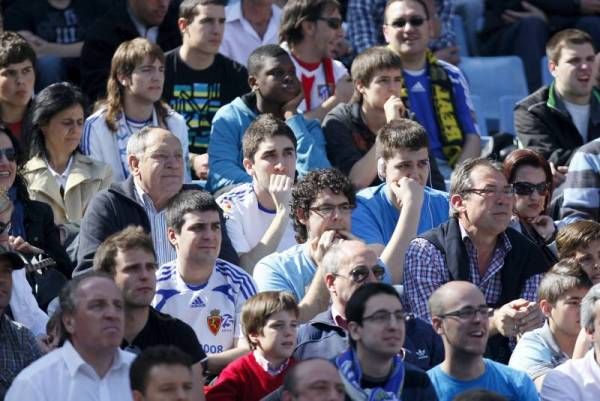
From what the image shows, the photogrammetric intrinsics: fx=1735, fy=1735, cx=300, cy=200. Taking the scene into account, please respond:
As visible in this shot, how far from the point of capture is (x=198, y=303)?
865 cm

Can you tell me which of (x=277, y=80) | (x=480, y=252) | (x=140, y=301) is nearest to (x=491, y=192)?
(x=480, y=252)

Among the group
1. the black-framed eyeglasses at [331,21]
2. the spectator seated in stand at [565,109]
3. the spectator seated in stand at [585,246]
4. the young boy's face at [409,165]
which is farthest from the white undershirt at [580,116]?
the spectator seated in stand at [585,246]

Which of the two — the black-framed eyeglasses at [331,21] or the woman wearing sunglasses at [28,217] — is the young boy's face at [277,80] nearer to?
the black-framed eyeglasses at [331,21]

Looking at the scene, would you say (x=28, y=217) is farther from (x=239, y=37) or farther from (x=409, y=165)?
(x=239, y=37)

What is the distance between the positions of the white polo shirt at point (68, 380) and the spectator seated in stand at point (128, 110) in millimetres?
3209

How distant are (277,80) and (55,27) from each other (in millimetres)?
2236

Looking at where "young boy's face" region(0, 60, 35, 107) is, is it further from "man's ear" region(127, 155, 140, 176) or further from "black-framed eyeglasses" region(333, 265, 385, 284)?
"black-framed eyeglasses" region(333, 265, 385, 284)

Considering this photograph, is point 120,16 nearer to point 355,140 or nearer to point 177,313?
point 355,140

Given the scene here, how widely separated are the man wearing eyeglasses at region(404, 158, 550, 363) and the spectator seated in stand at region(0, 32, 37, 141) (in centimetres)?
277

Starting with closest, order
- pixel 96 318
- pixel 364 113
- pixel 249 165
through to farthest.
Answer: pixel 96 318 → pixel 249 165 → pixel 364 113

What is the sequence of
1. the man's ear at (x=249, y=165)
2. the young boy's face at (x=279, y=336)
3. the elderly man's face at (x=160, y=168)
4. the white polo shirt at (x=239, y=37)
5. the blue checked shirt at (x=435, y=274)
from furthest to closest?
the white polo shirt at (x=239, y=37) → the man's ear at (x=249, y=165) → the elderly man's face at (x=160, y=168) → the blue checked shirt at (x=435, y=274) → the young boy's face at (x=279, y=336)

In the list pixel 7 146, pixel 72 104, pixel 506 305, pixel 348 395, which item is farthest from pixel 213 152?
pixel 348 395

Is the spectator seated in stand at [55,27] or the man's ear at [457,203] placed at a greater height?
the spectator seated in stand at [55,27]

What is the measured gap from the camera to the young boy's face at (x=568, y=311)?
8562mm
